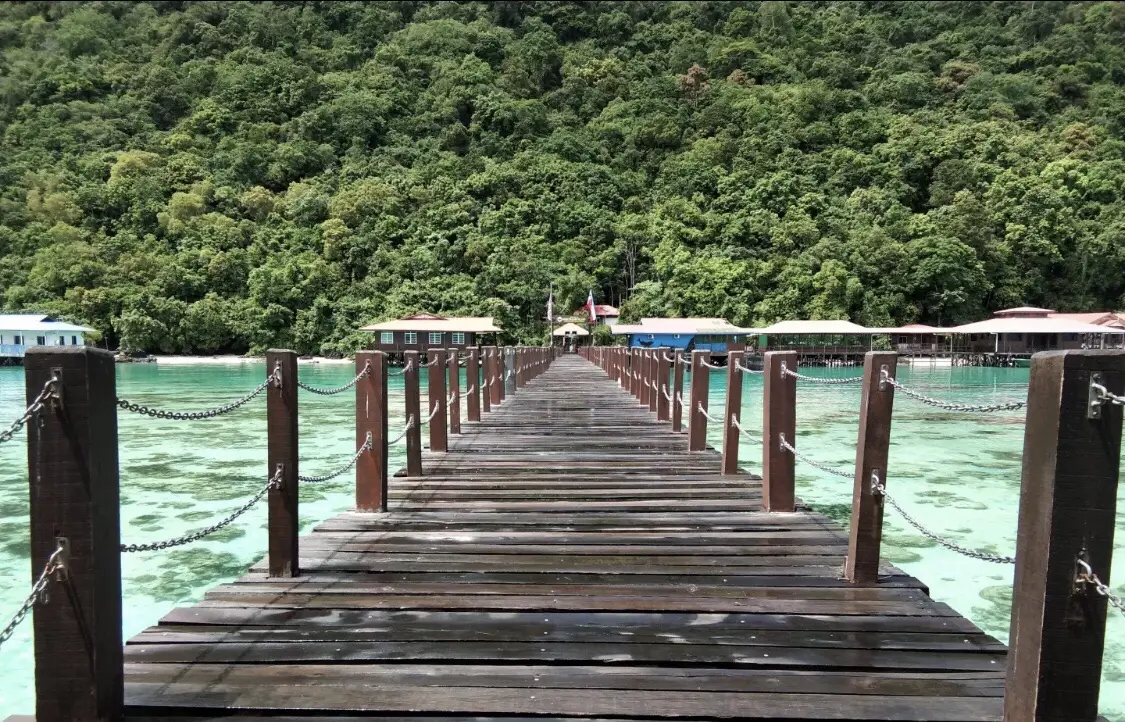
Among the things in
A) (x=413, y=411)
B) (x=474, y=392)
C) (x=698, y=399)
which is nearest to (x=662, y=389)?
(x=474, y=392)

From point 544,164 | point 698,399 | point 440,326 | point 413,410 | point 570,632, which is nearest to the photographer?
point 570,632

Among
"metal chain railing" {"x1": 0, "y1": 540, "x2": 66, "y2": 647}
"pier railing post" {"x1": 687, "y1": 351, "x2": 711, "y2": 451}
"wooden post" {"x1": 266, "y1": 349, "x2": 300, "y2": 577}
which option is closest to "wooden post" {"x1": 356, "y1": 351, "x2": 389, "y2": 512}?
"wooden post" {"x1": 266, "y1": 349, "x2": 300, "y2": 577}

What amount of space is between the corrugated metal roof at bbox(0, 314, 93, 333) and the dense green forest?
4.08m

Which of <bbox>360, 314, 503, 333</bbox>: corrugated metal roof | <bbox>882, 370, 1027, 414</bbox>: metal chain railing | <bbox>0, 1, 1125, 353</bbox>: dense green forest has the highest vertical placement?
<bbox>0, 1, 1125, 353</bbox>: dense green forest

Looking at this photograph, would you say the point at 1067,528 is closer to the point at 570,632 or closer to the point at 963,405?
the point at 963,405

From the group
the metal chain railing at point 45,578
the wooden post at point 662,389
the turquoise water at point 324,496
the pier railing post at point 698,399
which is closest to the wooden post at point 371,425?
the turquoise water at point 324,496

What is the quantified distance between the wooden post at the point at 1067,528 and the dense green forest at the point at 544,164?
49906mm

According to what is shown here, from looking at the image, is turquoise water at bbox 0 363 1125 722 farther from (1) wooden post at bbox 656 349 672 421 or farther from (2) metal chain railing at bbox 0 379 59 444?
(2) metal chain railing at bbox 0 379 59 444

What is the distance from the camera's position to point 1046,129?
7094cm

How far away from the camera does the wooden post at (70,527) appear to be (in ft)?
5.55

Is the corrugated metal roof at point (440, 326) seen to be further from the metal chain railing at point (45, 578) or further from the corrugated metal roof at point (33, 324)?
the metal chain railing at point (45, 578)

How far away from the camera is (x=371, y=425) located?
4020 mm

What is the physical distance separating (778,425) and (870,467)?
1.07 meters

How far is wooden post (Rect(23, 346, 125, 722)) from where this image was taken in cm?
169
